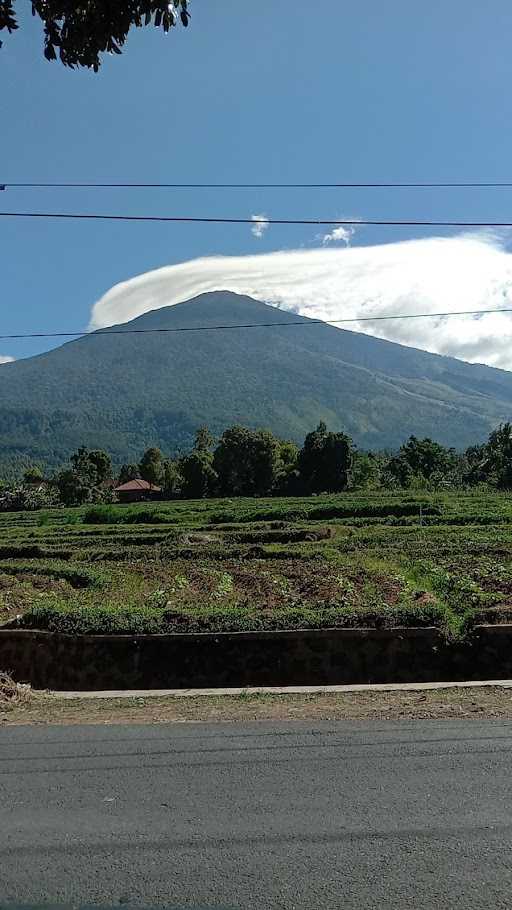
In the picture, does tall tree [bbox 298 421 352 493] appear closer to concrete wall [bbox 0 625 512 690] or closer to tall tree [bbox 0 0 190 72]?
concrete wall [bbox 0 625 512 690]

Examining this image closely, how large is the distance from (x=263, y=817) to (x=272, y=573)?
16706 mm

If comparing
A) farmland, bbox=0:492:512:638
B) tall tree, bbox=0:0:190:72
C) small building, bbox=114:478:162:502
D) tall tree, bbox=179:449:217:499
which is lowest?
farmland, bbox=0:492:512:638

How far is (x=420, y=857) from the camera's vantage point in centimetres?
448

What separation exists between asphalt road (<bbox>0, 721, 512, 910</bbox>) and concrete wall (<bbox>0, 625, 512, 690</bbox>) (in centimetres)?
332

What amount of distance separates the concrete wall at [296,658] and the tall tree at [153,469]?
88.2 meters

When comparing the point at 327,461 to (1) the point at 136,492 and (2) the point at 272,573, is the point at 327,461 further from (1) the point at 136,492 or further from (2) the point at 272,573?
(2) the point at 272,573

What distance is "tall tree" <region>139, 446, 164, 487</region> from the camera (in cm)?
10031

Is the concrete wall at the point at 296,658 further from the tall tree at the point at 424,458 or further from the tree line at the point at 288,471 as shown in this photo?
the tall tree at the point at 424,458

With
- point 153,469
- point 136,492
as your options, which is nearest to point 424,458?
point 136,492

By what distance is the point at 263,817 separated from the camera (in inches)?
203

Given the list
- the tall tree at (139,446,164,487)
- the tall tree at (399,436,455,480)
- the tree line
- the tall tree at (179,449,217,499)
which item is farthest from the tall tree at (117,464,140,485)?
the tall tree at (399,436,455,480)

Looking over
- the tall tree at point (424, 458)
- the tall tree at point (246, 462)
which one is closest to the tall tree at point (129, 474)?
the tall tree at point (246, 462)

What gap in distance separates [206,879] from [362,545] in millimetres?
25584

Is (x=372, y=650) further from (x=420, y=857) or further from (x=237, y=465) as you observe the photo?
(x=237, y=465)
